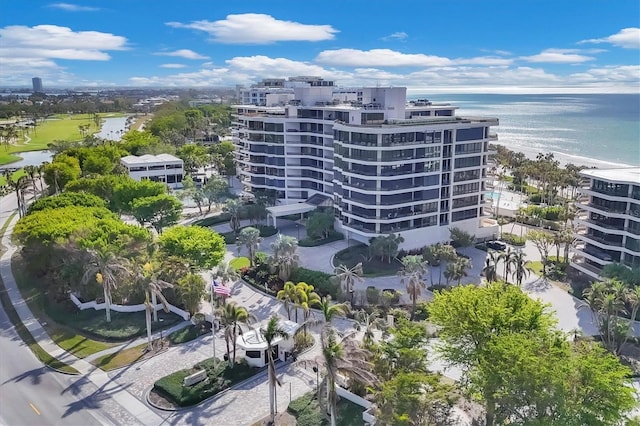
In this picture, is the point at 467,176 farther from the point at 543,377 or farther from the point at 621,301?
the point at 543,377

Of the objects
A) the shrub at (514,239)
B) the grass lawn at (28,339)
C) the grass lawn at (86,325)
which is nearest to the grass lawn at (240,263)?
the grass lawn at (86,325)

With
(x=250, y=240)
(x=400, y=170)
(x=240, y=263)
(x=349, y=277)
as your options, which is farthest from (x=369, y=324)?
(x=400, y=170)

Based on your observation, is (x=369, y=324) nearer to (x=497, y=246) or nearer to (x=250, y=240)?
(x=250, y=240)

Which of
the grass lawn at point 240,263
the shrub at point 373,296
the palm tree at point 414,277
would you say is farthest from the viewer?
the grass lawn at point 240,263

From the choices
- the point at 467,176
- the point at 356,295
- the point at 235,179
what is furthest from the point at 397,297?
the point at 235,179

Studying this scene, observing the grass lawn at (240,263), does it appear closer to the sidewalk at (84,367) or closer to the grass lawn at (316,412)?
the sidewalk at (84,367)

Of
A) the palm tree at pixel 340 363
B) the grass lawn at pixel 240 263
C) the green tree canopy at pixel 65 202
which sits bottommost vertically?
the grass lawn at pixel 240 263

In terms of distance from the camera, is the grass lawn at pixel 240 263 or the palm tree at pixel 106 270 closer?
the palm tree at pixel 106 270
